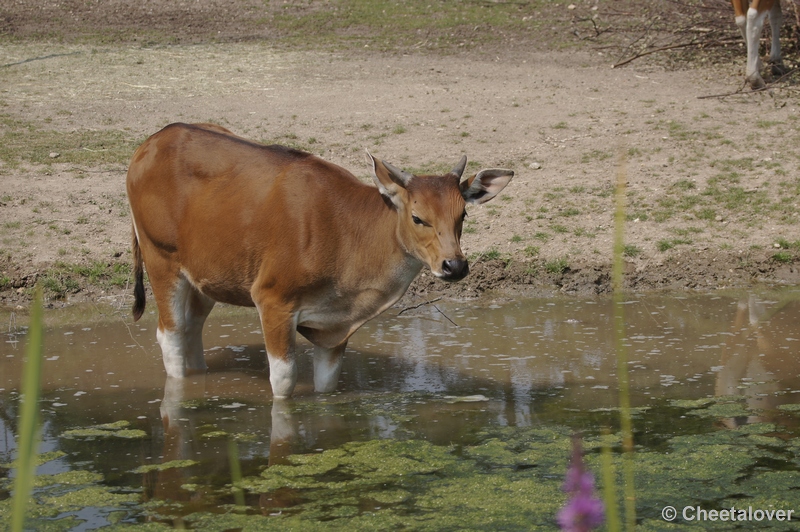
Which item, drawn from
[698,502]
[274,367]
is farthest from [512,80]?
[698,502]

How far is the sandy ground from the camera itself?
9438 mm

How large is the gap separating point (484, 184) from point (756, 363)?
2410mm

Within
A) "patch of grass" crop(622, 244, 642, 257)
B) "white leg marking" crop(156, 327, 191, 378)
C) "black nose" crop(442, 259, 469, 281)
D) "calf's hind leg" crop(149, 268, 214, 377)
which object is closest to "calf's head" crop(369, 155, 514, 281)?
"black nose" crop(442, 259, 469, 281)

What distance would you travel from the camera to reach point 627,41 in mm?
16062

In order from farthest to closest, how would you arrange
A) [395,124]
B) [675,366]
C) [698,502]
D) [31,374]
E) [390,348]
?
[395,124]
[390,348]
[675,366]
[698,502]
[31,374]

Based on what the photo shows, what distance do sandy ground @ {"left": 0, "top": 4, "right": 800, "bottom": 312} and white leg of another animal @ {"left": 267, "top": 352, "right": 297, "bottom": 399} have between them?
2.62 metres

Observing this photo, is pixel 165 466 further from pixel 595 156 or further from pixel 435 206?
pixel 595 156

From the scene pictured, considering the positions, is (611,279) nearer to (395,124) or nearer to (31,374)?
(395,124)

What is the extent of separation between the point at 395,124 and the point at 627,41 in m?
5.27

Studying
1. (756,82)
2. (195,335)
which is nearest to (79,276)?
(195,335)

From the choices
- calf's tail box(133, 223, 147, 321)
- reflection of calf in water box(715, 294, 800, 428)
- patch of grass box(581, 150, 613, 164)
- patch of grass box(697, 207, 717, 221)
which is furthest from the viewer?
patch of grass box(581, 150, 613, 164)

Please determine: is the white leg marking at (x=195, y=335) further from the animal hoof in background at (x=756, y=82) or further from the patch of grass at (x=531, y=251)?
the animal hoof in background at (x=756, y=82)

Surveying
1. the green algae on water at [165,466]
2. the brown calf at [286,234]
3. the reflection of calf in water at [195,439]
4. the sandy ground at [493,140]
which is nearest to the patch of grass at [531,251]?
the sandy ground at [493,140]

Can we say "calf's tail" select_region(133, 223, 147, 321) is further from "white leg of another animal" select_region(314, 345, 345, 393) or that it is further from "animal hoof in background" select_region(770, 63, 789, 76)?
"animal hoof in background" select_region(770, 63, 789, 76)
